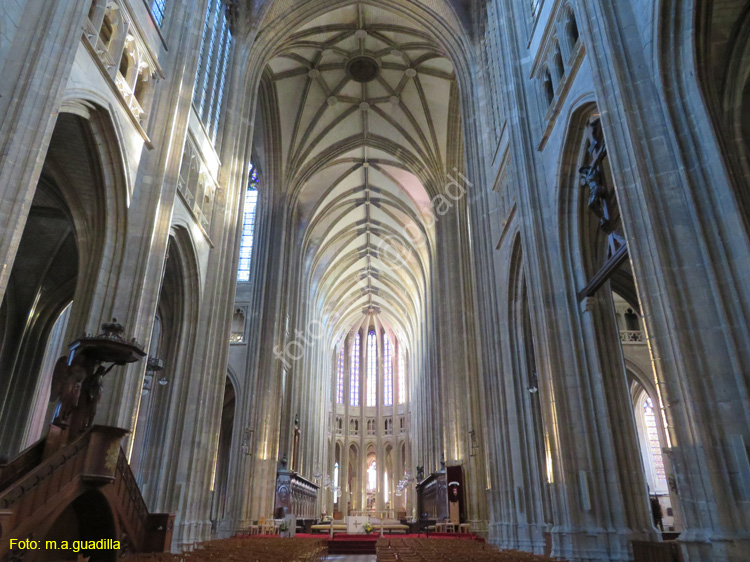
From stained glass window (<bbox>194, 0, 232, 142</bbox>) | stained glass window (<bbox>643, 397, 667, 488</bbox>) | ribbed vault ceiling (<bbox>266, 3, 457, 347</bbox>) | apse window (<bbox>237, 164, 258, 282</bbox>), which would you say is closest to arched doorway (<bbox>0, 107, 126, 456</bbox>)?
stained glass window (<bbox>194, 0, 232, 142</bbox>)

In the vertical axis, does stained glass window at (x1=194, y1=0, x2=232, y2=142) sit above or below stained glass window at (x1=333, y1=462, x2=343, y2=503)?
above

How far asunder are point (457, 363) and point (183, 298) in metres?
12.6

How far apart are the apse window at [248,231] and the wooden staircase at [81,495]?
1613 cm

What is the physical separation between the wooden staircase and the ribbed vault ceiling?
56.7 feet

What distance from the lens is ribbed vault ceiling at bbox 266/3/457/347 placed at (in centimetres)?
2245

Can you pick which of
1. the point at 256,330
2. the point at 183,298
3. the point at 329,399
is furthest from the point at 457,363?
the point at 329,399

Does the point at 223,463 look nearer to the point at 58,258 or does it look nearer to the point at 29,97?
the point at 58,258

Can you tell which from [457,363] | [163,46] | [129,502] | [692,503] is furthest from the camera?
[457,363]

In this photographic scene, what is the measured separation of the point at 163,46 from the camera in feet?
39.4

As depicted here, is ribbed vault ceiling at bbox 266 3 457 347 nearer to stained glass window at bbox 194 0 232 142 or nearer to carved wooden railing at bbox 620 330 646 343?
stained glass window at bbox 194 0 232 142

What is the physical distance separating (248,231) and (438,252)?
9.47m

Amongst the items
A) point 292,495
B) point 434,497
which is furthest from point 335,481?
point 434,497

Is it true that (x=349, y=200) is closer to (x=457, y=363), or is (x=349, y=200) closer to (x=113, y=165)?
(x=457, y=363)

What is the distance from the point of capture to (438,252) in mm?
26391
